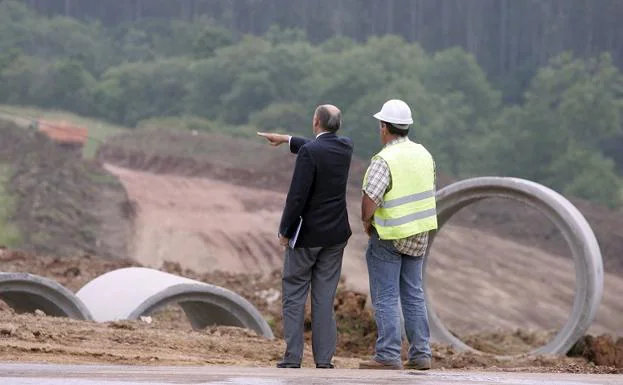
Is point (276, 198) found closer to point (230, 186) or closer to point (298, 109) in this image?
point (230, 186)

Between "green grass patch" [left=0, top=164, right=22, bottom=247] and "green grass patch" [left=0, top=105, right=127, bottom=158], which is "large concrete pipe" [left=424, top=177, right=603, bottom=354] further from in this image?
"green grass patch" [left=0, top=105, right=127, bottom=158]

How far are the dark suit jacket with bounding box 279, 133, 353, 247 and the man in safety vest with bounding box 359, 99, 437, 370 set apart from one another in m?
0.19

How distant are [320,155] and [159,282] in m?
4.68

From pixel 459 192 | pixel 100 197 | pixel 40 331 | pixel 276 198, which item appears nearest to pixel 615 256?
pixel 276 198

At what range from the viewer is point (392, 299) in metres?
9.10

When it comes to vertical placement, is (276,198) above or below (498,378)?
above

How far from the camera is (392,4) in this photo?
7175cm

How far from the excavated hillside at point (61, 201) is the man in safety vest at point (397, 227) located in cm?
2127

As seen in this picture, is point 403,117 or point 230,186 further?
point 230,186

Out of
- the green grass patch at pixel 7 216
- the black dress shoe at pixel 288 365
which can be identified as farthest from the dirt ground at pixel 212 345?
the green grass patch at pixel 7 216

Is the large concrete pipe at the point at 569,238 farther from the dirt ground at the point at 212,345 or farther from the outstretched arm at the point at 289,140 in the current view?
the outstretched arm at the point at 289,140

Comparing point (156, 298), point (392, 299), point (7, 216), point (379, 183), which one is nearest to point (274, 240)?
point (7, 216)

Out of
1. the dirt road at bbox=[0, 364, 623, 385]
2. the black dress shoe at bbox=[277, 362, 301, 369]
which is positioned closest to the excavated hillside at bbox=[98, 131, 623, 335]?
the black dress shoe at bbox=[277, 362, 301, 369]

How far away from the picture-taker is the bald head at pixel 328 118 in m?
9.01
